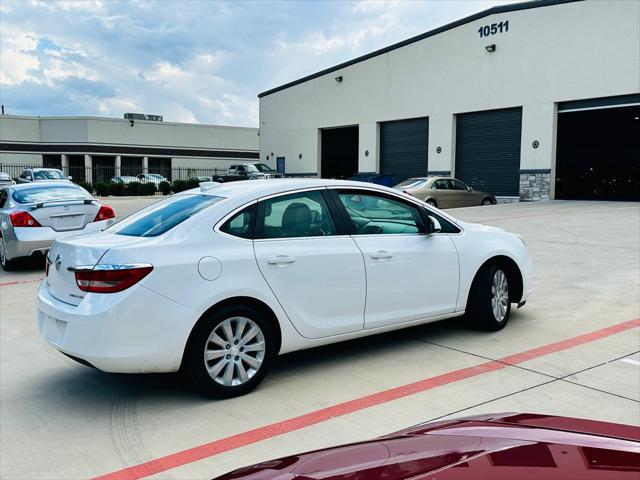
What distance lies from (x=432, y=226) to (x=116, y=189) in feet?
115

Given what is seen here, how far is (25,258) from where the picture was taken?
1056 cm

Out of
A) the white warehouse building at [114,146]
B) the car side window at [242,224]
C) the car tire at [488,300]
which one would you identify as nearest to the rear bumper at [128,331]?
the car side window at [242,224]

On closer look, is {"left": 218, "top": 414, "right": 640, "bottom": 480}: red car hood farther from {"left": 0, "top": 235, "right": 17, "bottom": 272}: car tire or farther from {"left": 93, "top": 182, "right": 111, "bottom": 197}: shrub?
{"left": 93, "top": 182, "right": 111, "bottom": 197}: shrub

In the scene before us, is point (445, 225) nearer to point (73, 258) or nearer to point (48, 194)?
point (73, 258)

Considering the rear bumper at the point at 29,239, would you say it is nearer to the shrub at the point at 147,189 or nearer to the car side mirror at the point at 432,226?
the car side mirror at the point at 432,226

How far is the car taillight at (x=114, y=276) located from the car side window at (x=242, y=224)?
72 centimetres

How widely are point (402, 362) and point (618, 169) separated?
29825mm

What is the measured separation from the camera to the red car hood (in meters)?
1.67

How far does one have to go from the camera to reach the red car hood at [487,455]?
5.49 ft

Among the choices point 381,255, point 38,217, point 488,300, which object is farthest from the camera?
point 38,217

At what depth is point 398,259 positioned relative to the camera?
5496mm

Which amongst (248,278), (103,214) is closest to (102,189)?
(103,214)

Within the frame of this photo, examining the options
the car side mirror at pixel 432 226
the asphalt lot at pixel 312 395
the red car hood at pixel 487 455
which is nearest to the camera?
the red car hood at pixel 487 455

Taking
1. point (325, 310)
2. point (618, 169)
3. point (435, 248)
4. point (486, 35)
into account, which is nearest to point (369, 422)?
point (325, 310)
